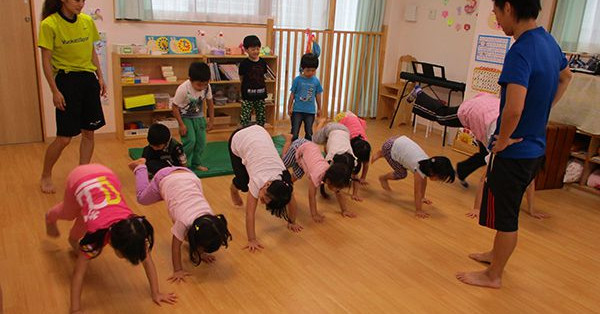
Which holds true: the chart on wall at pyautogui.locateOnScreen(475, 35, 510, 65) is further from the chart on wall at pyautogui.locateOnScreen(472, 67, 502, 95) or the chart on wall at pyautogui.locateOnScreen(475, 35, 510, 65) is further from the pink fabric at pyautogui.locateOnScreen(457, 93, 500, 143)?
the pink fabric at pyautogui.locateOnScreen(457, 93, 500, 143)

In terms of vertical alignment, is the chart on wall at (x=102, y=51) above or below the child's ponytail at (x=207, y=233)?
above

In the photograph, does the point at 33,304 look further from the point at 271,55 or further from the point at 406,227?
the point at 271,55

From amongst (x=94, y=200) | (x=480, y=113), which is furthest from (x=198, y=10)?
(x=94, y=200)

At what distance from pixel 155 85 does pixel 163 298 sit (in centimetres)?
336

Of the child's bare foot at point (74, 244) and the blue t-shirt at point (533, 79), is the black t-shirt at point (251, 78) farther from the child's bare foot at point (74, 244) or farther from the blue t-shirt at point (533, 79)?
the blue t-shirt at point (533, 79)

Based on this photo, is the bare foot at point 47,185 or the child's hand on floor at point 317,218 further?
the bare foot at point 47,185

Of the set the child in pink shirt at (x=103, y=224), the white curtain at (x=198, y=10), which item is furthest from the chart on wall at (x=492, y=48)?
the child in pink shirt at (x=103, y=224)

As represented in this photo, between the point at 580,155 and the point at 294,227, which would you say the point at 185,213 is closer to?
the point at 294,227

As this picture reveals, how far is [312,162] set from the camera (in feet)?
10.7

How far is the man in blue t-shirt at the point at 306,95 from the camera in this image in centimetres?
452

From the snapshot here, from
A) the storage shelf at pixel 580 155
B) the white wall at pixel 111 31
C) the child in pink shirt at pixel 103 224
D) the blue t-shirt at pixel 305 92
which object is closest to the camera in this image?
the child in pink shirt at pixel 103 224

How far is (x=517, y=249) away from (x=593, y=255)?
1.67ft

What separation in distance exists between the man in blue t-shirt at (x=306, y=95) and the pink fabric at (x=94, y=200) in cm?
253

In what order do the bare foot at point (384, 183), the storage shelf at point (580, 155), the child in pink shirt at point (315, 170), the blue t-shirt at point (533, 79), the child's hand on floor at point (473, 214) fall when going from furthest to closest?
the storage shelf at point (580, 155) → the bare foot at point (384, 183) → the child's hand on floor at point (473, 214) → the child in pink shirt at point (315, 170) → the blue t-shirt at point (533, 79)
